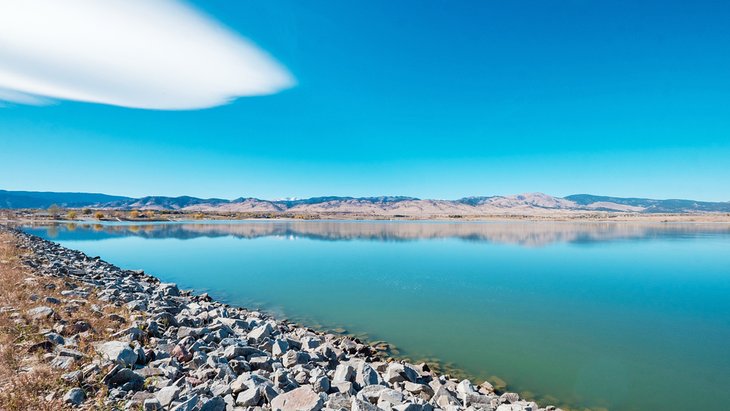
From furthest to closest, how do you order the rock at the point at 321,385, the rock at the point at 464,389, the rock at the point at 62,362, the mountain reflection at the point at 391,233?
the mountain reflection at the point at 391,233
the rock at the point at 464,389
the rock at the point at 321,385
the rock at the point at 62,362

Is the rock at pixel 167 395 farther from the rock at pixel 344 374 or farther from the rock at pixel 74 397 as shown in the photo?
the rock at pixel 344 374

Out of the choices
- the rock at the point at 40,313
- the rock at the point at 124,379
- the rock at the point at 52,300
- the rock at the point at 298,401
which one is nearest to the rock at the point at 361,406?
the rock at the point at 298,401

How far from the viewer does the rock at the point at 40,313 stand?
20.9 feet

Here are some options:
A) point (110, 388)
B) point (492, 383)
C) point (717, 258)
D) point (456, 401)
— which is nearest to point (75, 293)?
point (110, 388)

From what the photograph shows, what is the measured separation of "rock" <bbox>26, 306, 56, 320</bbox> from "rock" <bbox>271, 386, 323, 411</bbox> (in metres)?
4.73

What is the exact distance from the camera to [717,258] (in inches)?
1003

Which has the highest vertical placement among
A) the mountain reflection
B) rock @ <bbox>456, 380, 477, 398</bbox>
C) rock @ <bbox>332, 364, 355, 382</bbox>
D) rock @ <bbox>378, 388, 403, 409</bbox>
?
rock @ <bbox>378, 388, 403, 409</bbox>

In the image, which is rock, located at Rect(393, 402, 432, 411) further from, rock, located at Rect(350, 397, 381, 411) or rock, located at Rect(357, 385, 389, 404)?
rock, located at Rect(357, 385, 389, 404)

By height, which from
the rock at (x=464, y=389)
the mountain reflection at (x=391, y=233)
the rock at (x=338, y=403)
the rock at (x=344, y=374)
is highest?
the rock at (x=338, y=403)

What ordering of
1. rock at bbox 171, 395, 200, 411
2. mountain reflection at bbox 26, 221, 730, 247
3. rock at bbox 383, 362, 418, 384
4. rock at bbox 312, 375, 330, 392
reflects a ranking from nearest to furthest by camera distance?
rock at bbox 171, 395, 200, 411, rock at bbox 312, 375, 330, 392, rock at bbox 383, 362, 418, 384, mountain reflection at bbox 26, 221, 730, 247

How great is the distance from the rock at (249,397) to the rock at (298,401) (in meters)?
0.21

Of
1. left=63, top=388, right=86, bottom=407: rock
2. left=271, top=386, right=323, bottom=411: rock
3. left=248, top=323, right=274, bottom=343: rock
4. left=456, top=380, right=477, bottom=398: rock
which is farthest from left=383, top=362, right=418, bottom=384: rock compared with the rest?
left=63, top=388, right=86, bottom=407: rock

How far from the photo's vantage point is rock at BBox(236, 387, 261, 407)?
14.4ft

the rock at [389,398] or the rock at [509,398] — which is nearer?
the rock at [389,398]
